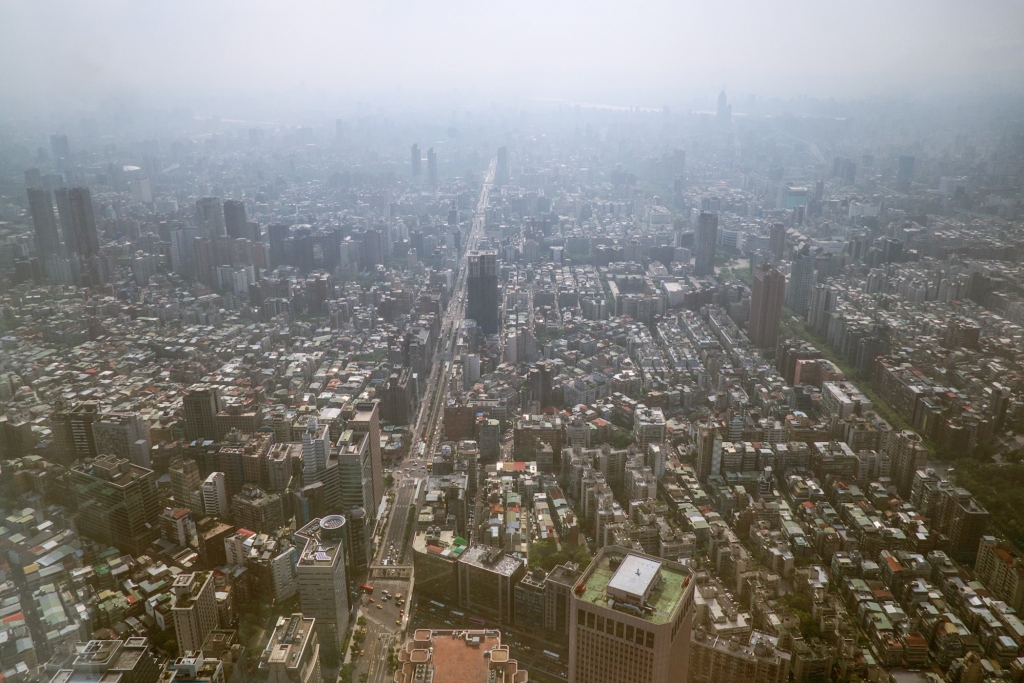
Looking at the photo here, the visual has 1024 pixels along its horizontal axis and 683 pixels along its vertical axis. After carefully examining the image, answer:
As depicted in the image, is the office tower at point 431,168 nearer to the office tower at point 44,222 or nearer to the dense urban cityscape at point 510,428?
the dense urban cityscape at point 510,428

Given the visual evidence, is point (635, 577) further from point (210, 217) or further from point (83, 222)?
point (210, 217)

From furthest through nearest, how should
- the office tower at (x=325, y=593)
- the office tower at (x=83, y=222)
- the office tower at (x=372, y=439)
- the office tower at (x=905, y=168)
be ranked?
1. the office tower at (x=905, y=168)
2. the office tower at (x=83, y=222)
3. the office tower at (x=372, y=439)
4. the office tower at (x=325, y=593)

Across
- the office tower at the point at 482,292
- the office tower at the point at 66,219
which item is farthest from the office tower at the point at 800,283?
the office tower at the point at 66,219

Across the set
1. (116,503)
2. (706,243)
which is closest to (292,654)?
(116,503)

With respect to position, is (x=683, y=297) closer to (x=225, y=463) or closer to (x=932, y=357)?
(x=932, y=357)

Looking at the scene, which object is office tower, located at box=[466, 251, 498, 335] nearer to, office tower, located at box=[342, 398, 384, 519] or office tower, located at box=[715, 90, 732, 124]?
office tower, located at box=[342, 398, 384, 519]

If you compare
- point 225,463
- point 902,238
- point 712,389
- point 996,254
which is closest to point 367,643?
point 225,463
